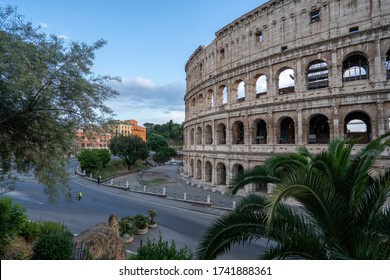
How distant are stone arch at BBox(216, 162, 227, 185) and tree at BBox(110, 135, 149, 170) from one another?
73.4 feet

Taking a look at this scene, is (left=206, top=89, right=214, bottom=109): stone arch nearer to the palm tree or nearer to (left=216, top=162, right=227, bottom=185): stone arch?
(left=216, top=162, right=227, bottom=185): stone arch

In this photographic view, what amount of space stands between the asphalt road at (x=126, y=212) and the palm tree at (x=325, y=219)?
723cm

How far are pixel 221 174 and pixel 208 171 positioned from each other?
2.32 meters

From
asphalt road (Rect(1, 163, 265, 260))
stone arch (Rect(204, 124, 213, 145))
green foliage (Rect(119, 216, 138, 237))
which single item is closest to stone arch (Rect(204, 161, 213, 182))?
stone arch (Rect(204, 124, 213, 145))

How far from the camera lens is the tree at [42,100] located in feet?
24.7

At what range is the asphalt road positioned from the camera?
13897 mm

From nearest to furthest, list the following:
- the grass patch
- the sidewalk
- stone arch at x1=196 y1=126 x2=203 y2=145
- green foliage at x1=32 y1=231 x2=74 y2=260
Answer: green foliage at x1=32 y1=231 x2=74 y2=260 → the sidewalk → stone arch at x1=196 y1=126 x2=203 y2=145 → the grass patch

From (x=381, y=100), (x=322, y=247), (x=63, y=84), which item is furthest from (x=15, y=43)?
(x=381, y=100)

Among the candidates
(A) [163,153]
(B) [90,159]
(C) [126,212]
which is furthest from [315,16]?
(A) [163,153]

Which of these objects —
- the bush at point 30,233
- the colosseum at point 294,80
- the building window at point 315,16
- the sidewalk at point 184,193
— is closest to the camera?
the bush at point 30,233

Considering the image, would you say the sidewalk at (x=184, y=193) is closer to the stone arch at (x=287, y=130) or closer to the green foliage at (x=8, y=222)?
the stone arch at (x=287, y=130)

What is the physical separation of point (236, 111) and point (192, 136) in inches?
447

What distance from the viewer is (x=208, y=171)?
29.0m

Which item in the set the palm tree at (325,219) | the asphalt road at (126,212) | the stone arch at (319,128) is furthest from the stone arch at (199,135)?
the palm tree at (325,219)
